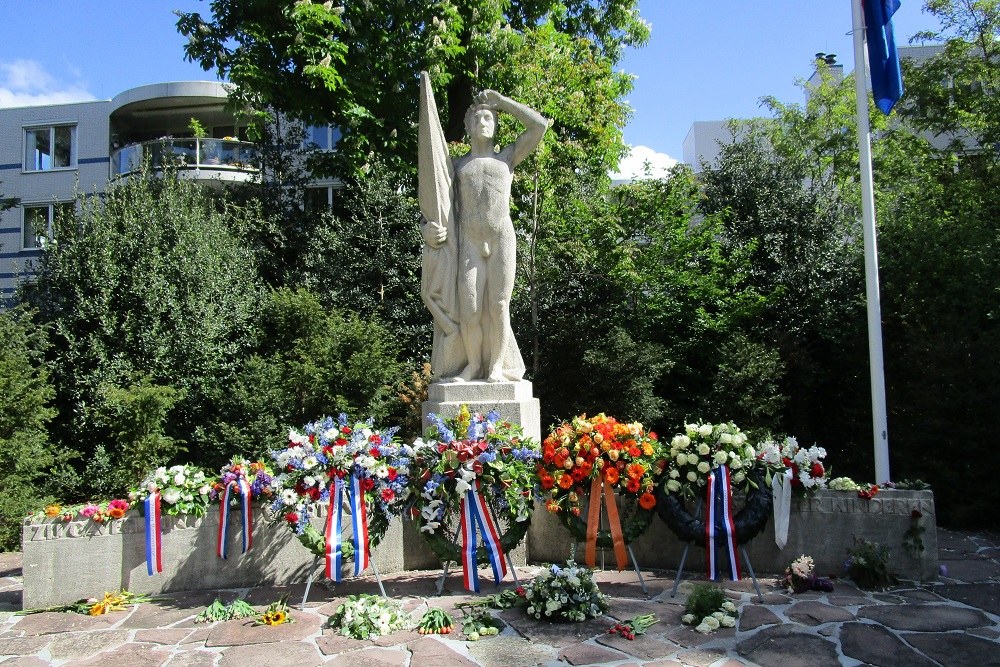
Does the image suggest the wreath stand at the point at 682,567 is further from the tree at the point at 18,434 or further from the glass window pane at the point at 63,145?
the glass window pane at the point at 63,145

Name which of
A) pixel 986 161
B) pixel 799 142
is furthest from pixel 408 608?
pixel 799 142

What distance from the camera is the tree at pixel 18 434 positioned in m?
7.94

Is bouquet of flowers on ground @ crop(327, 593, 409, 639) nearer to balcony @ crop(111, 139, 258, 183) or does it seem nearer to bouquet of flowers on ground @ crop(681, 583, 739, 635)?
bouquet of flowers on ground @ crop(681, 583, 739, 635)

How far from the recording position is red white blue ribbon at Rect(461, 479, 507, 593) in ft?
16.8

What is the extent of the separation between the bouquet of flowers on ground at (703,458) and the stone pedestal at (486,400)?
1254 millimetres

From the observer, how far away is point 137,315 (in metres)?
10.4

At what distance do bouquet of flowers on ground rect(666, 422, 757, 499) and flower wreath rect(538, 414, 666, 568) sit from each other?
134mm

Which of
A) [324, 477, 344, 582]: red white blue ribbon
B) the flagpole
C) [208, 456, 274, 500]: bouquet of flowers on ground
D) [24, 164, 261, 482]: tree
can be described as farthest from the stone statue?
[24, 164, 261, 482]: tree

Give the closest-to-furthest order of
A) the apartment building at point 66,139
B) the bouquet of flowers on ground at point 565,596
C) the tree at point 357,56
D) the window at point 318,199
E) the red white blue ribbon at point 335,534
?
1. the bouquet of flowers on ground at point 565,596
2. the red white blue ribbon at point 335,534
3. the tree at point 357,56
4. the window at point 318,199
5. the apartment building at point 66,139

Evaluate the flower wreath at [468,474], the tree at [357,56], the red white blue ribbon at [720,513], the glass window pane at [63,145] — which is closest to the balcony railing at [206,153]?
the tree at [357,56]

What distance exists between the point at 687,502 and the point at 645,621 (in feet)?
3.67

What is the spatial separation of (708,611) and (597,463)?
47.4 inches

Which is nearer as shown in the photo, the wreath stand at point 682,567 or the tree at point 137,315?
the wreath stand at point 682,567

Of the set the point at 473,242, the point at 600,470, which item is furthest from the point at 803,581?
the point at 473,242
